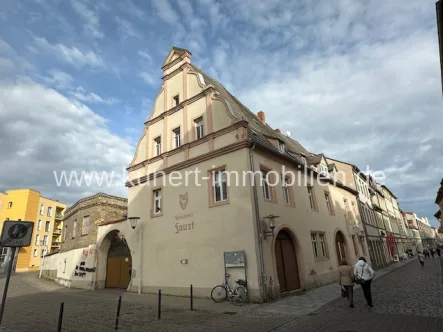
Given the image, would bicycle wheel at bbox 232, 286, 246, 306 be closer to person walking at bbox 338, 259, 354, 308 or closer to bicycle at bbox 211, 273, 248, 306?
bicycle at bbox 211, 273, 248, 306

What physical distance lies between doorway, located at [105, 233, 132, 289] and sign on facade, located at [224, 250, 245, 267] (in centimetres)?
921

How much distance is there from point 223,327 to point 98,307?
273 inches

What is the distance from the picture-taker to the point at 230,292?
11883 millimetres

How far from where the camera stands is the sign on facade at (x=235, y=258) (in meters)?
12.2

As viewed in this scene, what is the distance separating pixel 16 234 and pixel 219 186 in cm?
877

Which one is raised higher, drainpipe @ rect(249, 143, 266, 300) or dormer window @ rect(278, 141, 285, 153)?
dormer window @ rect(278, 141, 285, 153)

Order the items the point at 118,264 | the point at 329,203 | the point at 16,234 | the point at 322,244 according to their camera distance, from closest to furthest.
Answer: the point at 16,234 → the point at 322,244 → the point at 118,264 → the point at 329,203

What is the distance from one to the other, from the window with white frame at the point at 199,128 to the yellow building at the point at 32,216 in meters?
40.3

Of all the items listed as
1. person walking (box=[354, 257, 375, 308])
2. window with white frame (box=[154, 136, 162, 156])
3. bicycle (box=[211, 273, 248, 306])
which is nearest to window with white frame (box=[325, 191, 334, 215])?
person walking (box=[354, 257, 375, 308])

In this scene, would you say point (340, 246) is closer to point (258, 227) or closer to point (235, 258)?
point (258, 227)

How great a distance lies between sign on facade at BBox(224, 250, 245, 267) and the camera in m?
12.2

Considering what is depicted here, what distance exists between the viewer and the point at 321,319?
8406 mm

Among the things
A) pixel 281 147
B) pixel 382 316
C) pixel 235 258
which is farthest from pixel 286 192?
pixel 382 316

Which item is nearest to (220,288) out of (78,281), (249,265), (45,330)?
(249,265)
